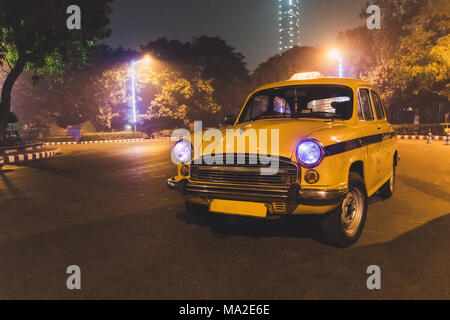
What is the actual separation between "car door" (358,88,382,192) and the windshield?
25 cm

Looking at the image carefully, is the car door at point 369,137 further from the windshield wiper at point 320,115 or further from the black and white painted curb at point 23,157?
the black and white painted curb at point 23,157

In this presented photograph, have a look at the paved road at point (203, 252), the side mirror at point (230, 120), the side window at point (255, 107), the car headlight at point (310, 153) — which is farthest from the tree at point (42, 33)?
the car headlight at point (310, 153)

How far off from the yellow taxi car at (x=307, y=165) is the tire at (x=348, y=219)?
10 mm

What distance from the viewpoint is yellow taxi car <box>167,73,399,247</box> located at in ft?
13.5

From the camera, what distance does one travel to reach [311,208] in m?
4.16

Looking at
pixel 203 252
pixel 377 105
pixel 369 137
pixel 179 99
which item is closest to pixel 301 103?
pixel 369 137

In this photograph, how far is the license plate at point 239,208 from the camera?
427 centimetres

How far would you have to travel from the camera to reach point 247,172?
433 centimetres

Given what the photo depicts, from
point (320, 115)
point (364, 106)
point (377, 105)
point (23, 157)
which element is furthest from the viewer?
point (23, 157)

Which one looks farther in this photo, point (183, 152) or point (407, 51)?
point (407, 51)

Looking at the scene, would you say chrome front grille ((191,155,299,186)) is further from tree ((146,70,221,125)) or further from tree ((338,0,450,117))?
tree ((146,70,221,125))

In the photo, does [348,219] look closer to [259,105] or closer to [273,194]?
[273,194]

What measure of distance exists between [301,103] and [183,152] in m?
1.82

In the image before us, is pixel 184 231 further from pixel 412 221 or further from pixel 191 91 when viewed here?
pixel 191 91
